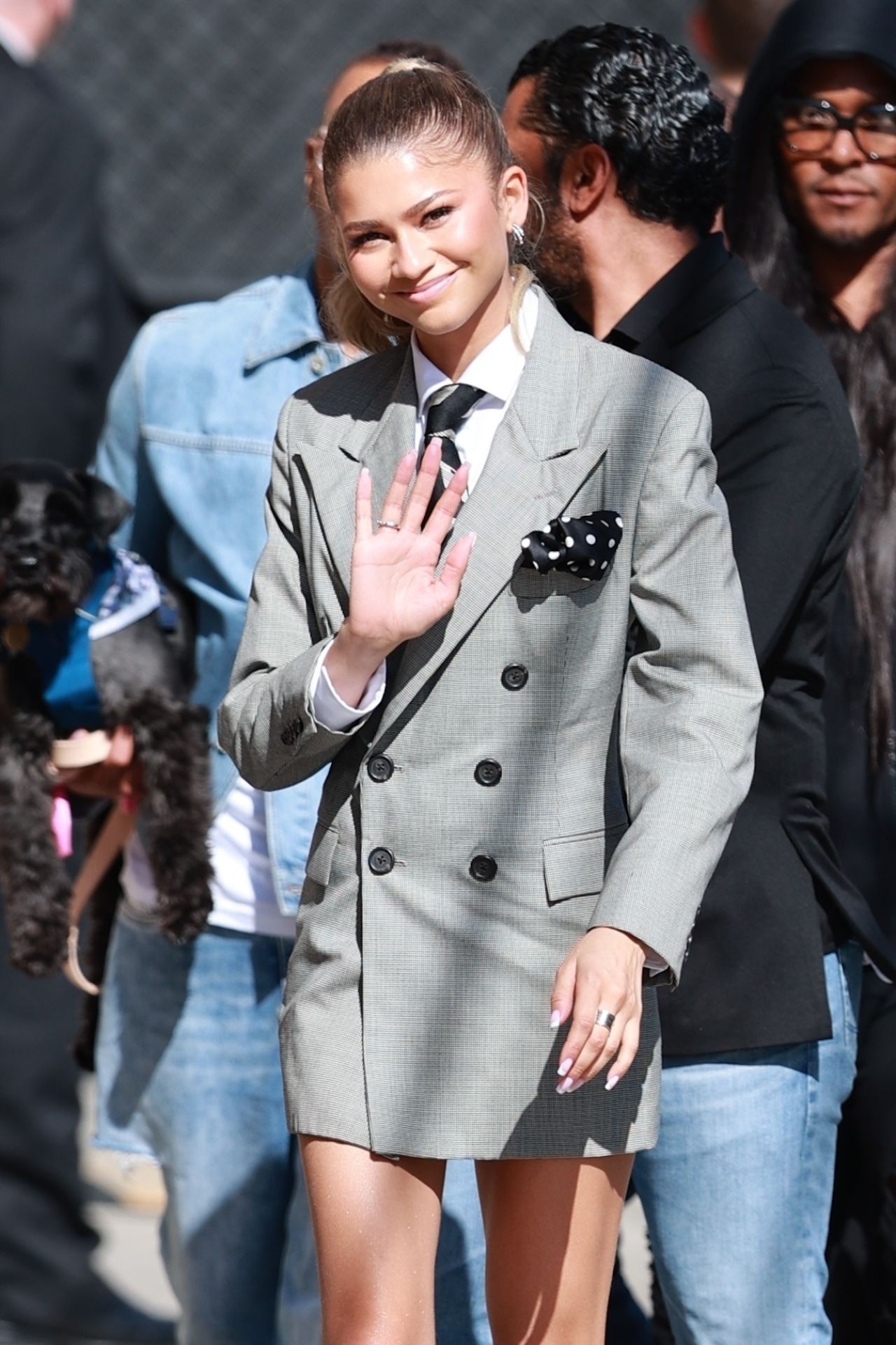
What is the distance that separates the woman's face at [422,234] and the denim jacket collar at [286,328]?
1.04 m

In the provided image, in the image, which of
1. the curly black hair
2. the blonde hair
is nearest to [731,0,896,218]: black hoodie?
the curly black hair

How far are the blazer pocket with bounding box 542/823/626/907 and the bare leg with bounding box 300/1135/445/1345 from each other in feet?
1.21

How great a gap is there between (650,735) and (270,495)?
2.02 feet

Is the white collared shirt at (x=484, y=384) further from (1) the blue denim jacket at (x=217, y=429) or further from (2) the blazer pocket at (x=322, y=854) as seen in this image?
(1) the blue denim jacket at (x=217, y=429)

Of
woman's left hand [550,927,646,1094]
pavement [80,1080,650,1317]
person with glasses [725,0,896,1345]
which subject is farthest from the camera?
pavement [80,1080,650,1317]

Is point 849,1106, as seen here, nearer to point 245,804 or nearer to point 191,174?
point 245,804

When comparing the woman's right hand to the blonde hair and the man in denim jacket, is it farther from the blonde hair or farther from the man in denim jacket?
the man in denim jacket

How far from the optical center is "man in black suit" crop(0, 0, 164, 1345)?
479cm

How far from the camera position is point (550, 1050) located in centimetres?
238

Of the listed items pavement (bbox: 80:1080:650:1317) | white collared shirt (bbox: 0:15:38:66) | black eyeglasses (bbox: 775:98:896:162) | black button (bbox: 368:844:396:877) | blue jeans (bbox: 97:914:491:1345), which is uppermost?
black eyeglasses (bbox: 775:98:896:162)

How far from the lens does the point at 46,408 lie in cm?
579

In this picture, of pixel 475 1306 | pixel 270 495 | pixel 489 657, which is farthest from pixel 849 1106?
pixel 270 495

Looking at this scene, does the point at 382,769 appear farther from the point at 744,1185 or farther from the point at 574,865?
the point at 744,1185

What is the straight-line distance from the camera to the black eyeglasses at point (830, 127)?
133 inches
